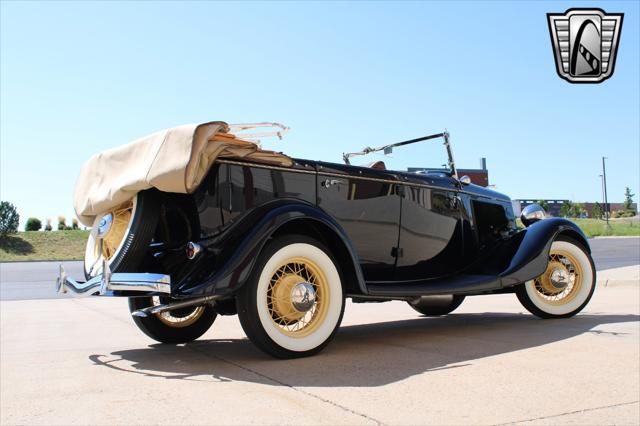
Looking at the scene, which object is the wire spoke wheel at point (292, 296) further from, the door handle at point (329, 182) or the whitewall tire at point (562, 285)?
the whitewall tire at point (562, 285)

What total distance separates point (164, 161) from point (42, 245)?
1382 inches

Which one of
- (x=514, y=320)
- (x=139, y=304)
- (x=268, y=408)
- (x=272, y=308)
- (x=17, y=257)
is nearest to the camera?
(x=268, y=408)

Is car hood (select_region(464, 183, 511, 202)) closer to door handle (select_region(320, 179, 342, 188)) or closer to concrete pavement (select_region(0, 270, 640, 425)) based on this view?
concrete pavement (select_region(0, 270, 640, 425))

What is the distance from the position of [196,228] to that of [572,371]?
2.43 meters

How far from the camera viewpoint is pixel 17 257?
103 ft

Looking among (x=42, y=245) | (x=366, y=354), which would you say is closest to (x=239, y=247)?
(x=366, y=354)

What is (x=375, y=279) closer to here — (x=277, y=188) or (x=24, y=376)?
(x=277, y=188)

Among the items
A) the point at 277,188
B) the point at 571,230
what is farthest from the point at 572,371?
the point at 571,230

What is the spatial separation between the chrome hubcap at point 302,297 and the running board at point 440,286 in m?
0.55

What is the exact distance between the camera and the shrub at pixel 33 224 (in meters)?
40.5

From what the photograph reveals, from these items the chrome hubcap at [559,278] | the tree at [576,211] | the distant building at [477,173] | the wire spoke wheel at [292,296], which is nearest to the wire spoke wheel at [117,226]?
the wire spoke wheel at [292,296]

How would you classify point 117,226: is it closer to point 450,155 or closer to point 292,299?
point 292,299

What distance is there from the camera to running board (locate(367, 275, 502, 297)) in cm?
Result: 434

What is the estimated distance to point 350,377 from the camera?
3180 mm
